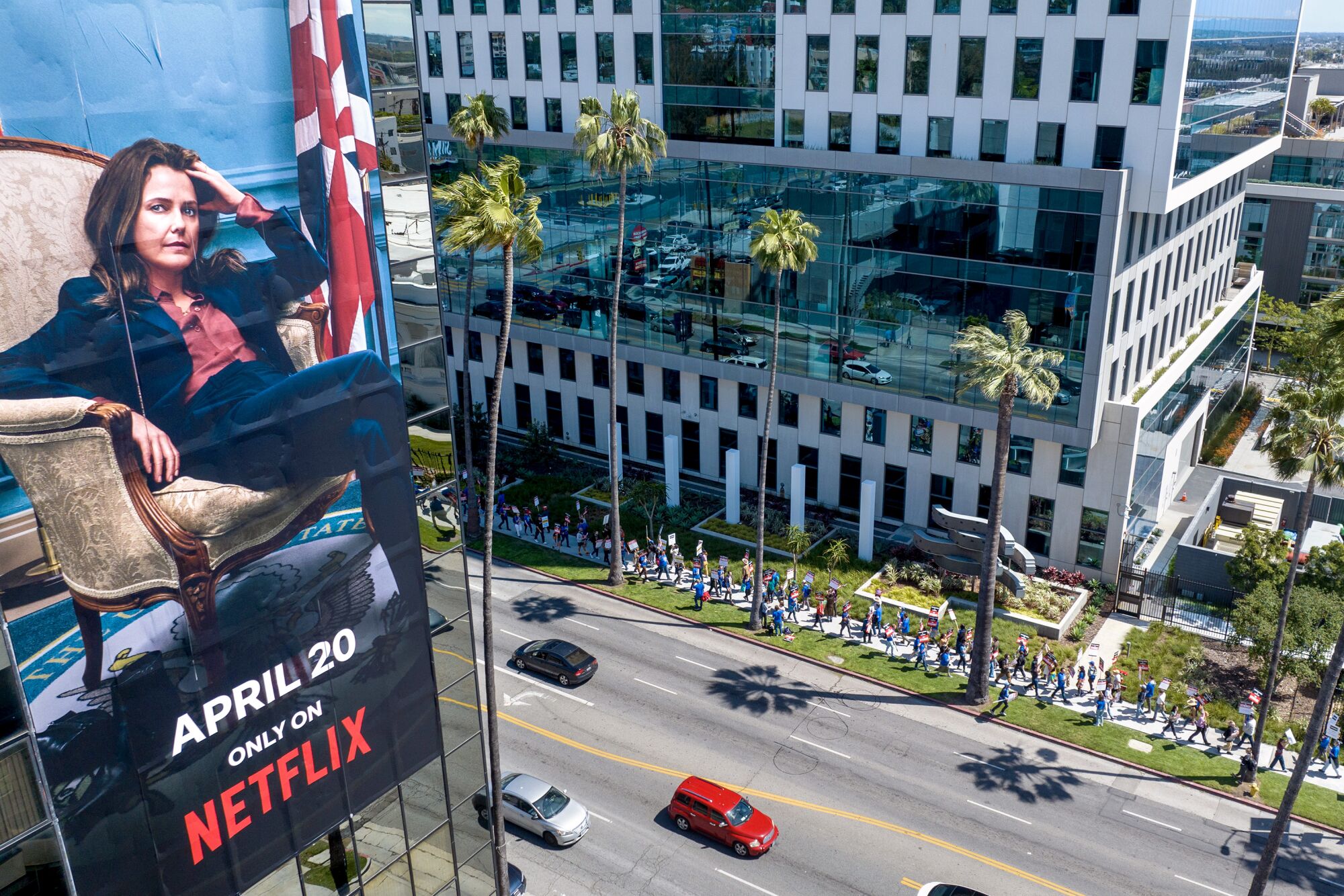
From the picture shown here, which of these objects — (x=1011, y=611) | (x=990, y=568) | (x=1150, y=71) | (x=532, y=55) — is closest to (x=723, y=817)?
(x=990, y=568)

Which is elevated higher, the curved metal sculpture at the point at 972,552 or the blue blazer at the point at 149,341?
the blue blazer at the point at 149,341

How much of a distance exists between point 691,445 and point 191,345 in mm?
42434

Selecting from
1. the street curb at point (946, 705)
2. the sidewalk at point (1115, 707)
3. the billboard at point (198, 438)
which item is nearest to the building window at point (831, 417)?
the sidewalk at point (1115, 707)

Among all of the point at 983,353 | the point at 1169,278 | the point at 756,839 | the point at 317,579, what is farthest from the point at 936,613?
the point at 317,579

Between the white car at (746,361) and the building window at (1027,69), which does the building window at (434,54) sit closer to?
the white car at (746,361)

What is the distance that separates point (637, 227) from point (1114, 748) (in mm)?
34060

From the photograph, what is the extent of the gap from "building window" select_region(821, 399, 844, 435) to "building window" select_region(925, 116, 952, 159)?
1272cm

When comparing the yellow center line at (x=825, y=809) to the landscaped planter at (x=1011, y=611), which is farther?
the landscaped planter at (x=1011, y=611)

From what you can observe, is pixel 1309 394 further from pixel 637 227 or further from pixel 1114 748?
pixel 637 227

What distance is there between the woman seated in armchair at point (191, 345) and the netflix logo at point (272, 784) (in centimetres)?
531

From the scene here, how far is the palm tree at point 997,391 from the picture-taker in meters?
36.0

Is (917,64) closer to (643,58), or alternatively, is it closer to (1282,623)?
(643,58)

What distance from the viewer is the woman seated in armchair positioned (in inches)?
644

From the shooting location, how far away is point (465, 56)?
62.4m
